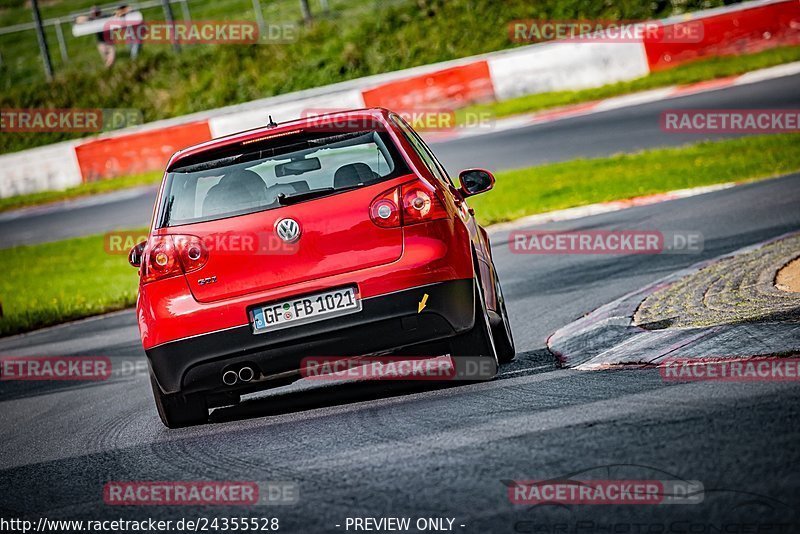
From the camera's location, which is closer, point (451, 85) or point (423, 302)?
point (423, 302)

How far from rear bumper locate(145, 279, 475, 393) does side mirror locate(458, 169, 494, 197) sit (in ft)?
4.21

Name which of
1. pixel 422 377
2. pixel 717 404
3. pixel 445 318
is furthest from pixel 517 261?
pixel 717 404

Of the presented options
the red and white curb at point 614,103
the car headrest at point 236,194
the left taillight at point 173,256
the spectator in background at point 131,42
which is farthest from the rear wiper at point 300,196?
the spectator in background at point 131,42

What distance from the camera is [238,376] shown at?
23.0 feet

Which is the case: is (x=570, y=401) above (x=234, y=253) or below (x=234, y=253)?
below

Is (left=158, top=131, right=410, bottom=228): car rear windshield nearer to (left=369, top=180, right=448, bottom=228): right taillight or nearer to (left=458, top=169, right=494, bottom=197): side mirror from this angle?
(left=369, top=180, right=448, bottom=228): right taillight

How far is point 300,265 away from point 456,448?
5.74 ft

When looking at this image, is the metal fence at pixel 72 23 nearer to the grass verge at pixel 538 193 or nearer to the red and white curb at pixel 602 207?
the grass verge at pixel 538 193

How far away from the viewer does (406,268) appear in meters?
6.87

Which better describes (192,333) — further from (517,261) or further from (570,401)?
(517,261)

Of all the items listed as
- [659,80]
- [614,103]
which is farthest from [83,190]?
[659,80]

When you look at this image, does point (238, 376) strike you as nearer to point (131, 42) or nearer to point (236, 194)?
point (236, 194)

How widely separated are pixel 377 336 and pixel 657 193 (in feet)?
33.3

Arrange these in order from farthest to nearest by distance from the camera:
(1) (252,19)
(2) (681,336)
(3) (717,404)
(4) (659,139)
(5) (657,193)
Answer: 1. (1) (252,19)
2. (4) (659,139)
3. (5) (657,193)
4. (2) (681,336)
5. (3) (717,404)
